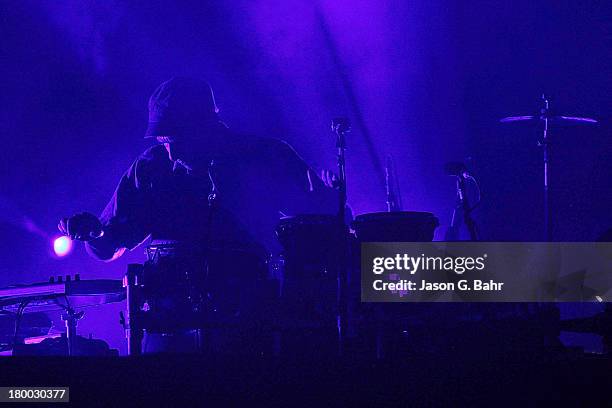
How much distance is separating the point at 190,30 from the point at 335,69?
1.45m

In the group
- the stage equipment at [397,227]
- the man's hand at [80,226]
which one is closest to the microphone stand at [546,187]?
the stage equipment at [397,227]

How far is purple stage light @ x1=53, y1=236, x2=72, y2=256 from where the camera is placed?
7.74 m

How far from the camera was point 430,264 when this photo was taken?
488 centimetres

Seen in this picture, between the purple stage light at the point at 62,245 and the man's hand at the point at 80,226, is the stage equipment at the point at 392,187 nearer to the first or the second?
the man's hand at the point at 80,226

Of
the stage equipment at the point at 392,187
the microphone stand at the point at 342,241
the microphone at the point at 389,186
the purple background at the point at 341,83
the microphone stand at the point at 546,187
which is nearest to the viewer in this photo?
the microphone stand at the point at 342,241

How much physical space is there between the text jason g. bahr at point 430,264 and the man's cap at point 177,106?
2.43m

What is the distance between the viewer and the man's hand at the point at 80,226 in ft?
18.6

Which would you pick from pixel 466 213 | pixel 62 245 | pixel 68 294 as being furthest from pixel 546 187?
pixel 62 245

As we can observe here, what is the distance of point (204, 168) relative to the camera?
6.82m

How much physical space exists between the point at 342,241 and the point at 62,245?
3734mm

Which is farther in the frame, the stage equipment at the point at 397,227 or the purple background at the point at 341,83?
the purple background at the point at 341,83

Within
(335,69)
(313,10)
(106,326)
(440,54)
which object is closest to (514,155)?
(440,54)

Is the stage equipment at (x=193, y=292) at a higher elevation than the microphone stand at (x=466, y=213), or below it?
below

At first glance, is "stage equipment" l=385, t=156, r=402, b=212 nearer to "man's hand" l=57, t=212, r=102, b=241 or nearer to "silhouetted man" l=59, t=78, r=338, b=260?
"silhouetted man" l=59, t=78, r=338, b=260
